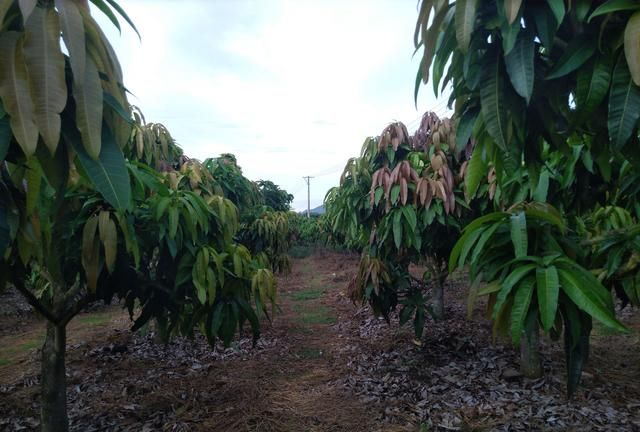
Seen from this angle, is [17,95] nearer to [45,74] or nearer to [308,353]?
[45,74]

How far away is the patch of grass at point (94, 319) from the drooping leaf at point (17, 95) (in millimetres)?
6168

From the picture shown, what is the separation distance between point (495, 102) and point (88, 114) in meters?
0.91

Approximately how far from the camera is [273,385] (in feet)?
11.5

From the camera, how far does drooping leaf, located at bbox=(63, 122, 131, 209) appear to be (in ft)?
2.66

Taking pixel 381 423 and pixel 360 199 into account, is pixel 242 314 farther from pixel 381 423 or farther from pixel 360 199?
pixel 360 199

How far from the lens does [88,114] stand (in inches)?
30.2

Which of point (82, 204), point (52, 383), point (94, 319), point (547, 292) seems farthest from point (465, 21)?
point (94, 319)

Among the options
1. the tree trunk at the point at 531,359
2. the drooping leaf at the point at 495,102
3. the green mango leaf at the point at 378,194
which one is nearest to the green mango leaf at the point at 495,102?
the drooping leaf at the point at 495,102

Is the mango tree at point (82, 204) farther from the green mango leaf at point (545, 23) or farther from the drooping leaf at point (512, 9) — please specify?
the green mango leaf at point (545, 23)

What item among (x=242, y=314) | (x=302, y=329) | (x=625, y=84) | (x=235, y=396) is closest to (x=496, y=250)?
(x=625, y=84)

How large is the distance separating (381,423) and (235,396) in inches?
45.9

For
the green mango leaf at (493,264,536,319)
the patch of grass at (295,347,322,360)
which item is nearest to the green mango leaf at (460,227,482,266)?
the green mango leaf at (493,264,536,319)

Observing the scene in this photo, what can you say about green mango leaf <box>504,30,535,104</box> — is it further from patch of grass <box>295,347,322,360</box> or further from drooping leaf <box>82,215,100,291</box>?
patch of grass <box>295,347,322,360</box>

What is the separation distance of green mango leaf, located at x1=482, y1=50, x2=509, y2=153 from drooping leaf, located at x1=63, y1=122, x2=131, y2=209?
0.85 meters
